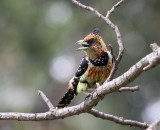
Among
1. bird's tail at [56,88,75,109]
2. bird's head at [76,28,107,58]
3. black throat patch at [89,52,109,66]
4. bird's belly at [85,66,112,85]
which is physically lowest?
bird's tail at [56,88,75,109]

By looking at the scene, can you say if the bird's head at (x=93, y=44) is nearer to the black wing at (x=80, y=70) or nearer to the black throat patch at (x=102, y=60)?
the black throat patch at (x=102, y=60)

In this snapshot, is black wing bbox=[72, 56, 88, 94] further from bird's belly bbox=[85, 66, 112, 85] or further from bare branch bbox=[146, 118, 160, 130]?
bare branch bbox=[146, 118, 160, 130]

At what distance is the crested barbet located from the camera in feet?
15.8

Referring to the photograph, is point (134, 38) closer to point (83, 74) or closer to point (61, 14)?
point (61, 14)

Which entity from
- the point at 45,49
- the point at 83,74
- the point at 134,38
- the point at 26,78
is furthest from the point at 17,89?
the point at 83,74

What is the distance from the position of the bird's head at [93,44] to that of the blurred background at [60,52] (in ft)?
26.8

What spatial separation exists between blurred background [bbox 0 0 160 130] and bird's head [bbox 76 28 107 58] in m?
8.17

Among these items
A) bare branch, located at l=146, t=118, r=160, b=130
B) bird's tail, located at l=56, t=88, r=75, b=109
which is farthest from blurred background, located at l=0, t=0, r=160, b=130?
bare branch, located at l=146, t=118, r=160, b=130

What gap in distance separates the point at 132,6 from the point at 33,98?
4597 millimetres

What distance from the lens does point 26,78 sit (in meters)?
15.6

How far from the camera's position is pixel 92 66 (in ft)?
16.6

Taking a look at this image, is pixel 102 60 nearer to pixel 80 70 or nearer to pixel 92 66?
pixel 92 66

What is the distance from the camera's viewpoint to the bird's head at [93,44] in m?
4.74

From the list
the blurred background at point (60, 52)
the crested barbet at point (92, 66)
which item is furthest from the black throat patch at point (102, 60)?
the blurred background at point (60, 52)
